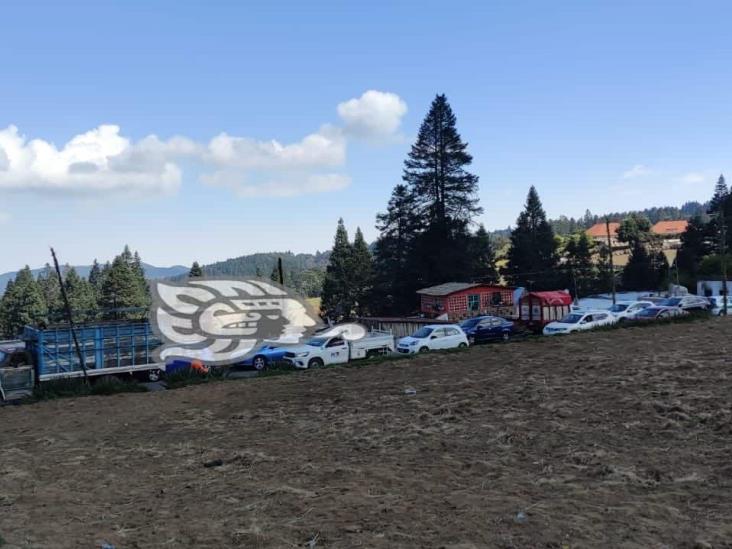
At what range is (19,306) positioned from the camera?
7575 centimetres

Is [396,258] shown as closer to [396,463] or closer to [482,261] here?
[482,261]

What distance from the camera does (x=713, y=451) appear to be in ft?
27.6

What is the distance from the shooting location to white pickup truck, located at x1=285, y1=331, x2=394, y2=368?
22938mm

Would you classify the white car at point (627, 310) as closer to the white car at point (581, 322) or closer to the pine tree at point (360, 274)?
the white car at point (581, 322)

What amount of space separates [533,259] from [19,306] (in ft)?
226

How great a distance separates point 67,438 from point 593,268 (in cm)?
7372

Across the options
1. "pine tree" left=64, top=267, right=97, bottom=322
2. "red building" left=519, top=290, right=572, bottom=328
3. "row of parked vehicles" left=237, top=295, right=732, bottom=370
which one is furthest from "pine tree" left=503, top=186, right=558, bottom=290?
"pine tree" left=64, top=267, right=97, bottom=322

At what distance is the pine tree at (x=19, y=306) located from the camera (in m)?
73.6

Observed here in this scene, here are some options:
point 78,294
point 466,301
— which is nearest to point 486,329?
point 466,301

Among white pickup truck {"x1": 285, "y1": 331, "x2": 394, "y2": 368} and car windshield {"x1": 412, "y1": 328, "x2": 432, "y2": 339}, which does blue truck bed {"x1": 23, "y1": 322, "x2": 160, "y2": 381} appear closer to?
white pickup truck {"x1": 285, "y1": 331, "x2": 394, "y2": 368}

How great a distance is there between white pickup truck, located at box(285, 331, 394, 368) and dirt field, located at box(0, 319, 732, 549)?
596cm

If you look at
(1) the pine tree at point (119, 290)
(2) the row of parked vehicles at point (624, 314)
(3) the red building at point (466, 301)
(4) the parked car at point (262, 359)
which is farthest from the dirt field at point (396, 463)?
(1) the pine tree at point (119, 290)

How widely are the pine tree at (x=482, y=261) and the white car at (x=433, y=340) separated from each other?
32.1 metres

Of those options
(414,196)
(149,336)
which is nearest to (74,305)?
(414,196)
